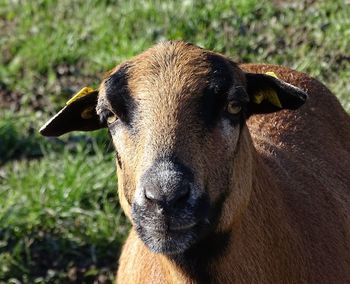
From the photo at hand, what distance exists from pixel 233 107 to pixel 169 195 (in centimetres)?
67

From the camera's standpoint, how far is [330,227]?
5.63 metres

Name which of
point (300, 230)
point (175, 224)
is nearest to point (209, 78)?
point (175, 224)

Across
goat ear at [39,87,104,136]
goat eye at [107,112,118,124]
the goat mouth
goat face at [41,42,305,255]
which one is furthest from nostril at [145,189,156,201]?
goat ear at [39,87,104,136]

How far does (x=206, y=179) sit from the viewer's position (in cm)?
453

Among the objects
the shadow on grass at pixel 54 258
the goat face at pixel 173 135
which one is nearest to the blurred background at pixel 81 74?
the shadow on grass at pixel 54 258

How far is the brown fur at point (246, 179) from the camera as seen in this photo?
4.59 metres

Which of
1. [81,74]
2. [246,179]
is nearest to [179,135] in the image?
[246,179]

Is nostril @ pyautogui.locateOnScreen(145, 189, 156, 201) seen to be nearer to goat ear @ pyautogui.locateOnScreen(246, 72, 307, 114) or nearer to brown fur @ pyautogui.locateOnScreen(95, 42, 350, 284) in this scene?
brown fur @ pyautogui.locateOnScreen(95, 42, 350, 284)

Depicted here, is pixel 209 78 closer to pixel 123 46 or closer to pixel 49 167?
pixel 49 167

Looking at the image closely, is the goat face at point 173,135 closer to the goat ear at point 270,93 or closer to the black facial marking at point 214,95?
the black facial marking at point 214,95

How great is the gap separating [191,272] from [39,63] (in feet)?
16.1

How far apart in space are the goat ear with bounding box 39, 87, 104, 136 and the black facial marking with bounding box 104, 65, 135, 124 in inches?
12.8

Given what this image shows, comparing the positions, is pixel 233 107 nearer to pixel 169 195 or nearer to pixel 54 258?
pixel 169 195

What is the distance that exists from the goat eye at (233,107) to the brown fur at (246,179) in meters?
0.12
